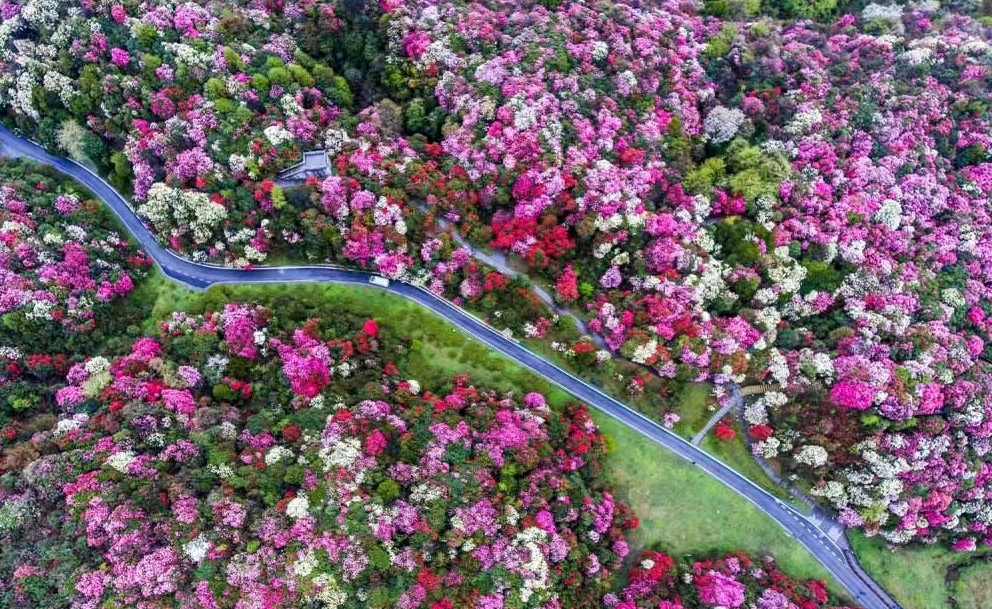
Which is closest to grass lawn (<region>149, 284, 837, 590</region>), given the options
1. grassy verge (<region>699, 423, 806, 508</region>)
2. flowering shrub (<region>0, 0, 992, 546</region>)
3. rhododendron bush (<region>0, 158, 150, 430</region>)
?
grassy verge (<region>699, 423, 806, 508</region>)

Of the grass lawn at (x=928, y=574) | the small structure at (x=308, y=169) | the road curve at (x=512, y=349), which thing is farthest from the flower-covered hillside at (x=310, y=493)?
the small structure at (x=308, y=169)

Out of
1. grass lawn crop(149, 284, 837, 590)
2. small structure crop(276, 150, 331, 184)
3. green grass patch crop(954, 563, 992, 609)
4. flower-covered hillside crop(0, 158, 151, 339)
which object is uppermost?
small structure crop(276, 150, 331, 184)

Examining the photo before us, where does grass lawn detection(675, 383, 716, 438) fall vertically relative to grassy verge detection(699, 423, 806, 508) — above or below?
above

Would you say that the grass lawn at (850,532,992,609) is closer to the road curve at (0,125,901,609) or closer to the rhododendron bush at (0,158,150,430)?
the road curve at (0,125,901,609)

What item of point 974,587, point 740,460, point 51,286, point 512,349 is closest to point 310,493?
point 512,349

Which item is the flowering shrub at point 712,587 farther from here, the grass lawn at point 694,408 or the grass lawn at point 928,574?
the grass lawn at point 694,408

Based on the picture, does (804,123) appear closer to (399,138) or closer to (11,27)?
(399,138)

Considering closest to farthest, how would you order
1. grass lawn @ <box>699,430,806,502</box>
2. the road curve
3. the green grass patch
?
the green grass patch, the road curve, grass lawn @ <box>699,430,806,502</box>
